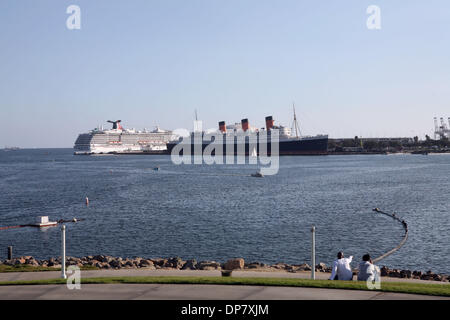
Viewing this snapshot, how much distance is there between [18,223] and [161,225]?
8.66 m

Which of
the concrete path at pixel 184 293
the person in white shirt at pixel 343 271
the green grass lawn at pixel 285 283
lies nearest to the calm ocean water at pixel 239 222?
the person in white shirt at pixel 343 271

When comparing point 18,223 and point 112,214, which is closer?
point 18,223

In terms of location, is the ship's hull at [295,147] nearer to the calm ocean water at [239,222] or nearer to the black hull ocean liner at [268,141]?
the black hull ocean liner at [268,141]

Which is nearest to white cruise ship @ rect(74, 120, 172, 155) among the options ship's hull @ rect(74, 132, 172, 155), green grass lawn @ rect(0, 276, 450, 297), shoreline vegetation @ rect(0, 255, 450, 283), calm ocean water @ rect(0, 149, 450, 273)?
ship's hull @ rect(74, 132, 172, 155)

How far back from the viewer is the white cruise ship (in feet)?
521

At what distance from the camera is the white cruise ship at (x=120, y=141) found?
15888cm

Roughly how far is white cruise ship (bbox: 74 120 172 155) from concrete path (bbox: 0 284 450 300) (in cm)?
15282

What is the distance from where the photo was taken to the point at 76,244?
20.7m

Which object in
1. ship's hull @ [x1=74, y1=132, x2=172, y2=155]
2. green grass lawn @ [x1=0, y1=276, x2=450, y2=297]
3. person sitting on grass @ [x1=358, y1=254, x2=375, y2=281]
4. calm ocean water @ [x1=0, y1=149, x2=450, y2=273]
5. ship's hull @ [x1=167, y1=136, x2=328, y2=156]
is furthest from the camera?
ship's hull @ [x1=74, y1=132, x2=172, y2=155]

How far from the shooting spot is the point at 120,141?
162000 millimetres

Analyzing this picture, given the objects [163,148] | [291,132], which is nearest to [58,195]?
[291,132]

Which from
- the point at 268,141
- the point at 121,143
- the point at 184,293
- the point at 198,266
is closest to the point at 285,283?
the point at 184,293

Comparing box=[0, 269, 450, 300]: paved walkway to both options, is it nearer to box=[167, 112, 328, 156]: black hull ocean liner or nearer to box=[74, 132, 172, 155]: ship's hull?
box=[167, 112, 328, 156]: black hull ocean liner
